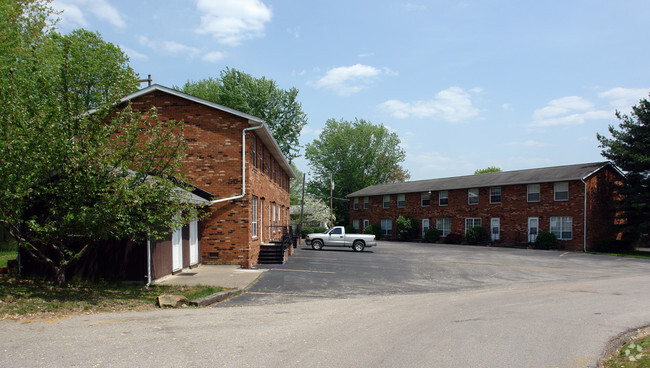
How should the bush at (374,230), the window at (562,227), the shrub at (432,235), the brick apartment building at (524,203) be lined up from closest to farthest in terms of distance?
the brick apartment building at (524,203), the window at (562,227), the shrub at (432,235), the bush at (374,230)

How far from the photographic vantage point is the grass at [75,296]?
347 inches

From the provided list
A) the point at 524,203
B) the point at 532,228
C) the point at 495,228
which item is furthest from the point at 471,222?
the point at 532,228

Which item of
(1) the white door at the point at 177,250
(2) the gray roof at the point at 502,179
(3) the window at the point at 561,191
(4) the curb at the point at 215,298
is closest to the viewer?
(4) the curb at the point at 215,298

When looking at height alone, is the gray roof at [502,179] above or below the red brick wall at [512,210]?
above

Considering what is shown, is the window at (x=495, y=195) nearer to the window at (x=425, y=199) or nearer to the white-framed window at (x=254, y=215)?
the window at (x=425, y=199)

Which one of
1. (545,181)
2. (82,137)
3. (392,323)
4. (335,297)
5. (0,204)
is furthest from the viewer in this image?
(545,181)

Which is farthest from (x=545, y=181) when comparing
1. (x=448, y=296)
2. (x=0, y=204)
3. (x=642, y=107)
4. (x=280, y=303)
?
(x=0, y=204)

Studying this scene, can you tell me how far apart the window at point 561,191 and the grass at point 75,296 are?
30189mm

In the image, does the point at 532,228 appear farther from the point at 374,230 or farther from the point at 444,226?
the point at 374,230

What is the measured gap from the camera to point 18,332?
721cm

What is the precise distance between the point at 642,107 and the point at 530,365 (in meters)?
33.8

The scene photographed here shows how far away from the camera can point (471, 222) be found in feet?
135

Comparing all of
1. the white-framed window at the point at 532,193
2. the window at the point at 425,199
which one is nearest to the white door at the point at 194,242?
the white-framed window at the point at 532,193

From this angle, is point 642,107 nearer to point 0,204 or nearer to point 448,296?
point 448,296
